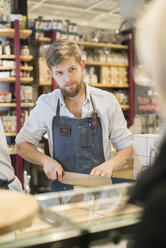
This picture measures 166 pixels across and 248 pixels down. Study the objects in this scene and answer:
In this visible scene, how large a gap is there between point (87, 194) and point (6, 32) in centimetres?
421

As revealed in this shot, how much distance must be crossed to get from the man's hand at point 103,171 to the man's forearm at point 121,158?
2.4 inches

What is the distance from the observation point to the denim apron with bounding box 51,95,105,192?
2.32 metres

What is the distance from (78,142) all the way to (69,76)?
50 cm

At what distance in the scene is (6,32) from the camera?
15.9 ft

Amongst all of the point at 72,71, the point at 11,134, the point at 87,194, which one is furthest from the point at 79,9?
the point at 87,194

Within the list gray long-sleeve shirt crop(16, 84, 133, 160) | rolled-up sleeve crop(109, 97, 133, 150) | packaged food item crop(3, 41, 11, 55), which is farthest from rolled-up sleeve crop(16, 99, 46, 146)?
packaged food item crop(3, 41, 11, 55)

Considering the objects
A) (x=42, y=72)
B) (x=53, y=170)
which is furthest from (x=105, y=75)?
(x=53, y=170)

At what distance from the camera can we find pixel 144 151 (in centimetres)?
203

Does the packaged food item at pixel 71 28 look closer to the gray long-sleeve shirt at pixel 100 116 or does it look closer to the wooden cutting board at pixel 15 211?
the gray long-sleeve shirt at pixel 100 116

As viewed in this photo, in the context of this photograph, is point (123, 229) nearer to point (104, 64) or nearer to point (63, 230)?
point (63, 230)

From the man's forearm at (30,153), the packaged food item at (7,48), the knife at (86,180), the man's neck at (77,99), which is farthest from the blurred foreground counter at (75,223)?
the packaged food item at (7,48)

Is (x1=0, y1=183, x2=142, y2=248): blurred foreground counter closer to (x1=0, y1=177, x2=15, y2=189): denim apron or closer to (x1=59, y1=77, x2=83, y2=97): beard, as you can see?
(x1=0, y1=177, x2=15, y2=189): denim apron

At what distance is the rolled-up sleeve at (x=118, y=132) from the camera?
2324 millimetres

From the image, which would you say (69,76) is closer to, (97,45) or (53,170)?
(53,170)
